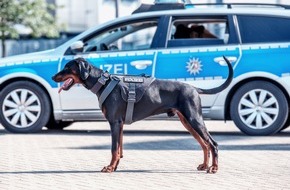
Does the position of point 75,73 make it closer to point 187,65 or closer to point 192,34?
point 187,65

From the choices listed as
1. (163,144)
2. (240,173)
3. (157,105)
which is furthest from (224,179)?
(163,144)

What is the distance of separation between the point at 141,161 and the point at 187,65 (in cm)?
287

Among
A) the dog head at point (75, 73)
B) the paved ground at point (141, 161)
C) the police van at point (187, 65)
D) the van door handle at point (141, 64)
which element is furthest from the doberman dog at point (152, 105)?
the van door handle at point (141, 64)

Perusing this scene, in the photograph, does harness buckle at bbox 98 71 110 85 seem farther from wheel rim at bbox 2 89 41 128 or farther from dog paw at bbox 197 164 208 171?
wheel rim at bbox 2 89 41 128

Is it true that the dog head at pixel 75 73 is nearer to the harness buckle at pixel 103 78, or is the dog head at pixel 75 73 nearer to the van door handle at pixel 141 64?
the harness buckle at pixel 103 78

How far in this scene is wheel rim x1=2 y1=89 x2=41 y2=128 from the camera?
12125mm

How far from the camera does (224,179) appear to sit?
25.7 ft

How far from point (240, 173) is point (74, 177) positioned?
1.56 metres

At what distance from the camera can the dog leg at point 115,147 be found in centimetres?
828

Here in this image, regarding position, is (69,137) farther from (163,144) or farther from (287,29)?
(287,29)

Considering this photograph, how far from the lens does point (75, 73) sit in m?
8.64

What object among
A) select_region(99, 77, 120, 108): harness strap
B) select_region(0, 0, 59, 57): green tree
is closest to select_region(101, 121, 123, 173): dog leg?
select_region(99, 77, 120, 108): harness strap

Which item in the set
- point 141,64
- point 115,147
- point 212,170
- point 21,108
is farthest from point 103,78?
point 21,108

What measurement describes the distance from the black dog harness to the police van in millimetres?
3189
